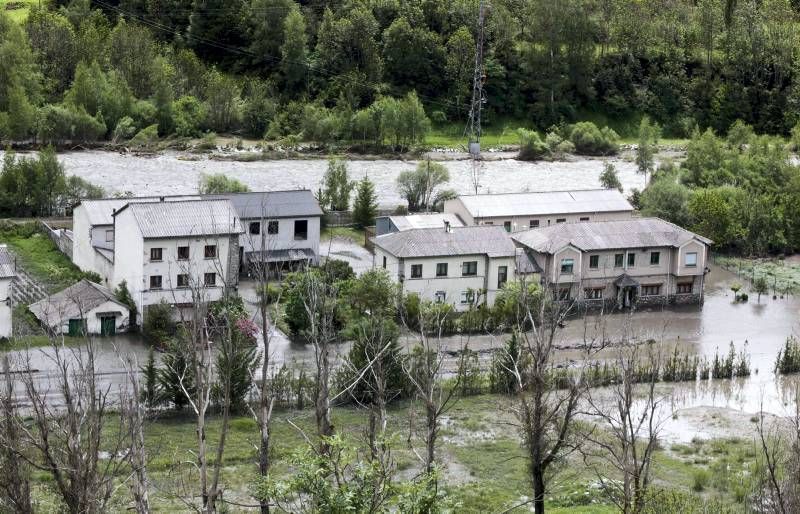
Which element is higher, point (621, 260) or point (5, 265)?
point (5, 265)

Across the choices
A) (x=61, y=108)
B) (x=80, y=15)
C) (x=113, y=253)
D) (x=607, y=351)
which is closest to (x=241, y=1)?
(x=80, y=15)

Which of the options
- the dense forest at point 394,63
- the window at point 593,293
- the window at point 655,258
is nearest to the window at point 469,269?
the window at point 593,293

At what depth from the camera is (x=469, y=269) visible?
41.3m

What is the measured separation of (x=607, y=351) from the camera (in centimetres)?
3803

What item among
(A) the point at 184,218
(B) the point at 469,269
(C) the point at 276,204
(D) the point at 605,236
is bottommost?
(B) the point at 469,269

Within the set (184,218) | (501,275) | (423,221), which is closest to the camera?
(184,218)

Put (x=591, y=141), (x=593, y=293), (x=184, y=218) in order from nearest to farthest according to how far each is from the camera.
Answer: (x=184, y=218)
(x=593, y=293)
(x=591, y=141)

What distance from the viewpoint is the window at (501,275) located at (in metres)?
41.4

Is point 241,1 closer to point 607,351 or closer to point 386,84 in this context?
point 386,84

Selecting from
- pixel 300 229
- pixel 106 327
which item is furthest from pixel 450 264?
pixel 106 327

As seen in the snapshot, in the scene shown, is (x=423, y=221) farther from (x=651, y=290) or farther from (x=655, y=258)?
(x=651, y=290)

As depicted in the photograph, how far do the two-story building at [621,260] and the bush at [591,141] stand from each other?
27072 millimetres

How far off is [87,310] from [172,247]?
313 cm

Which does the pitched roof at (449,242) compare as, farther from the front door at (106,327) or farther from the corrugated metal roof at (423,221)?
the front door at (106,327)
